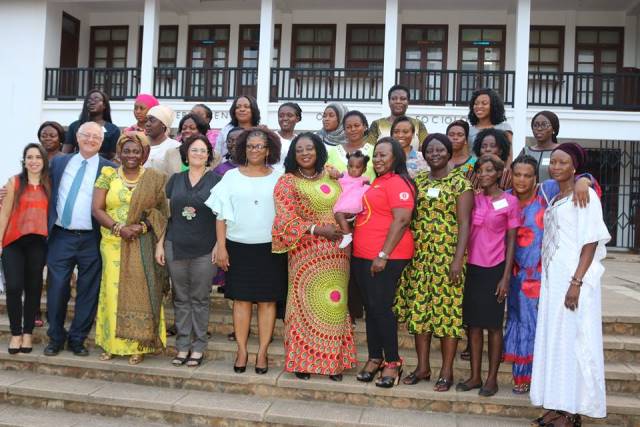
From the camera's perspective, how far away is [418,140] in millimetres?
5152

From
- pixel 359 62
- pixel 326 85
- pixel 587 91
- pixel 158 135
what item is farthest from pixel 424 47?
pixel 158 135

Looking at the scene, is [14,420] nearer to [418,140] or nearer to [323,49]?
[418,140]

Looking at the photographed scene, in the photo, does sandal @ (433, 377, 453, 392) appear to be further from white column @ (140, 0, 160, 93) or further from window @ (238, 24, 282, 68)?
window @ (238, 24, 282, 68)

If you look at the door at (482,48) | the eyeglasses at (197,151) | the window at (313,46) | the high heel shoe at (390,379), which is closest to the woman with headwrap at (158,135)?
the eyeglasses at (197,151)

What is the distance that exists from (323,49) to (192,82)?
3.34m

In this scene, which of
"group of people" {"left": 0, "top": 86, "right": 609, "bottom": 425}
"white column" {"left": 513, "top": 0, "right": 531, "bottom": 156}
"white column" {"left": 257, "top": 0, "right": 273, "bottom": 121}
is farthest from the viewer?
"white column" {"left": 257, "top": 0, "right": 273, "bottom": 121}

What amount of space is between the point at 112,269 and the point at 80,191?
2.17 ft

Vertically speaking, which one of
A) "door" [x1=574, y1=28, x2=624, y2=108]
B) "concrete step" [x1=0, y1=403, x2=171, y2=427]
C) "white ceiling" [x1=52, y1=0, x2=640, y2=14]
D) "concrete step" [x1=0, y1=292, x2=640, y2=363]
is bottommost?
"concrete step" [x1=0, y1=403, x2=171, y2=427]

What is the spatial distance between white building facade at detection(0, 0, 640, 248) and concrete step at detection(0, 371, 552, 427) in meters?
9.21

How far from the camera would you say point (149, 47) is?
13.6 meters

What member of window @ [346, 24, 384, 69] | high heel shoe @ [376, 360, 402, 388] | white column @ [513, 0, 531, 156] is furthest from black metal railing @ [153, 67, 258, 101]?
high heel shoe @ [376, 360, 402, 388]

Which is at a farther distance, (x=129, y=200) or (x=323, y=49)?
(x=323, y=49)

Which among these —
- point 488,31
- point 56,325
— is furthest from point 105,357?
point 488,31

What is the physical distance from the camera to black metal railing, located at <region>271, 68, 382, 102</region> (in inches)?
523
